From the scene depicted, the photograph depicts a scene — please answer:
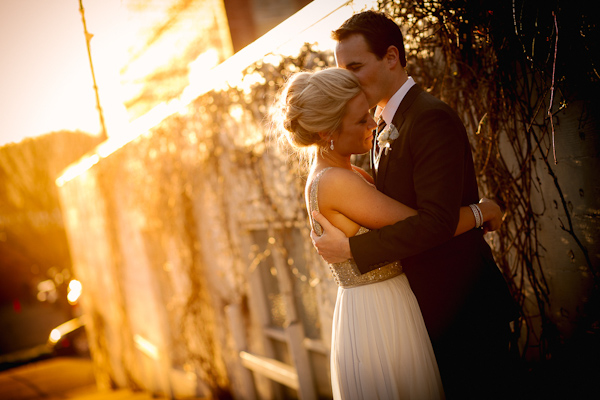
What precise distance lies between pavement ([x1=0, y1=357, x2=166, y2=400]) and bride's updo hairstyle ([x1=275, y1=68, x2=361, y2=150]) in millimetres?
7204

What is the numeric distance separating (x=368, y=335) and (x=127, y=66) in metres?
7.70

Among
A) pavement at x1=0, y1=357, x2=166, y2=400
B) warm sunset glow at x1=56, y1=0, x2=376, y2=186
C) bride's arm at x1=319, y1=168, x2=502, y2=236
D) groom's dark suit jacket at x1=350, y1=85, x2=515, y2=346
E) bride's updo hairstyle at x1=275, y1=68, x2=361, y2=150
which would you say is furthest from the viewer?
pavement at x1=0, y1=357, x2=166, y2=400

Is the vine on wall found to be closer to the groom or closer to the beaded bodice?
the groom

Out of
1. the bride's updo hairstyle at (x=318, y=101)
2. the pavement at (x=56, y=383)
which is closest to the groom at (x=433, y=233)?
the bride's updo hairstyle at (x=318, y=101)

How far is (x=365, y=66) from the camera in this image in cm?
188

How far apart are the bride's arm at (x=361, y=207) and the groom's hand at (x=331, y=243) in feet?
0.11

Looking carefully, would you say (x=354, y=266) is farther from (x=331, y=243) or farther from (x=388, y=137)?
(x=388, y=137)

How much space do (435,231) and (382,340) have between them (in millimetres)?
612

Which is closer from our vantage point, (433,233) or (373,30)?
(433,233)

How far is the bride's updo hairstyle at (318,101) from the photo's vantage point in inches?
72.1

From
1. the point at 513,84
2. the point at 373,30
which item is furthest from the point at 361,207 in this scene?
the point at 513,84

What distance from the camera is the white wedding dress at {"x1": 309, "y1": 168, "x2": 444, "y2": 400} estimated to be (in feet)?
6.04

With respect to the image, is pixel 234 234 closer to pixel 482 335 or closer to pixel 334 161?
pixel 334 161

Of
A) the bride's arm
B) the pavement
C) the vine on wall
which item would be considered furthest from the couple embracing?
the pavement
